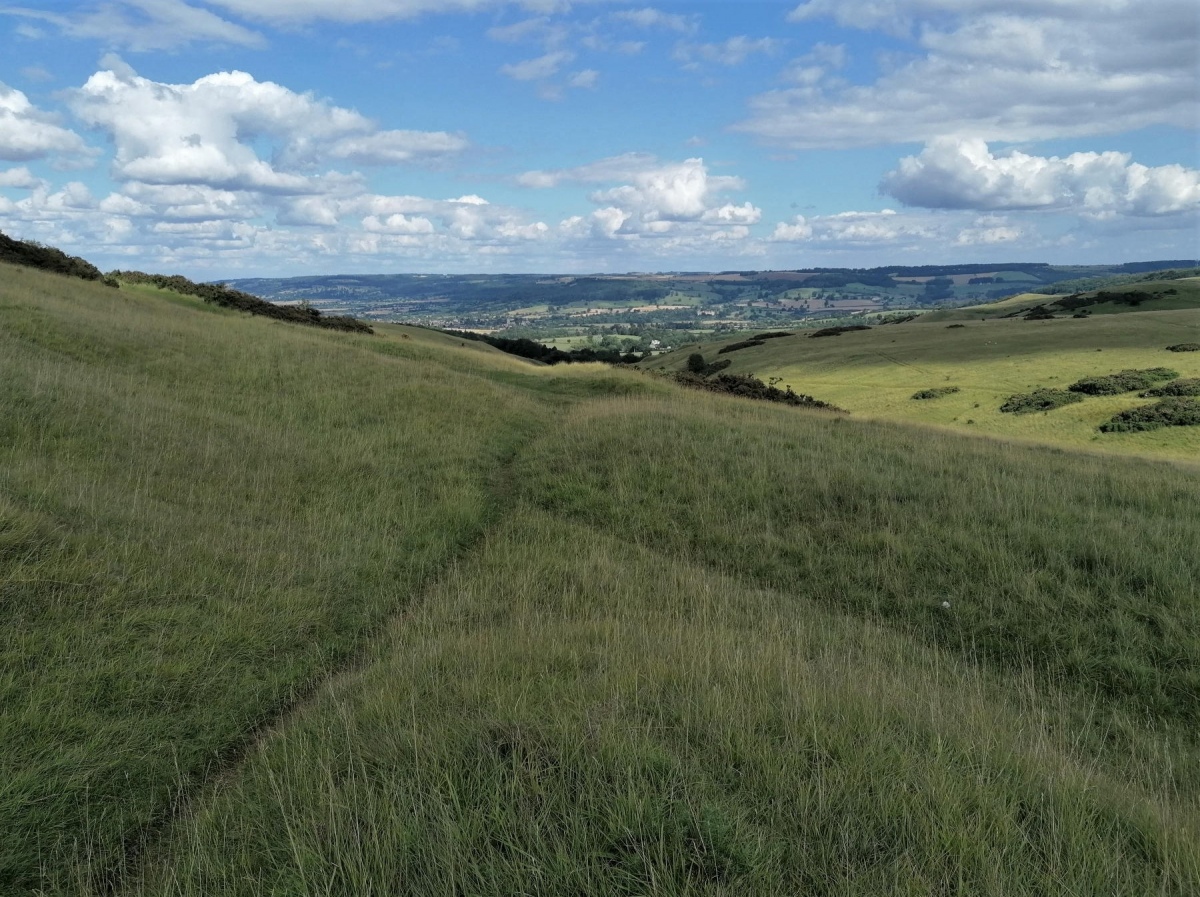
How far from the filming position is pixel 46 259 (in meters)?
35.7

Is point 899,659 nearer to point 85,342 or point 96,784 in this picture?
point 96,784

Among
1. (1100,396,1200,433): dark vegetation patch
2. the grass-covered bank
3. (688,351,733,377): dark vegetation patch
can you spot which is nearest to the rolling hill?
(1100,396,1200,433): dark vegetation patch

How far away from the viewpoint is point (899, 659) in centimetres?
683

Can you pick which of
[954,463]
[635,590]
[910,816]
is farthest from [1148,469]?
[910,816]

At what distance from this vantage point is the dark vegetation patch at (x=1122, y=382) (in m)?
35.4

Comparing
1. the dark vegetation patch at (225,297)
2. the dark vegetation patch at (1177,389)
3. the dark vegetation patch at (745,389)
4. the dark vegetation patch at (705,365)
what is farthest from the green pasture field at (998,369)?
the dark vegetation patch at (225,297)

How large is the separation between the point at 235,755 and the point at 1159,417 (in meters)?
37.8

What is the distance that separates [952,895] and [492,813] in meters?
2.27

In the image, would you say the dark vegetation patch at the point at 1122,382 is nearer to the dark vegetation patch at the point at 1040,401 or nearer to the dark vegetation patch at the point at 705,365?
the dark vegetation patch at the point at 1040,401

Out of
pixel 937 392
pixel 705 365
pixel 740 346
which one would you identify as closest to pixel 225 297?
pixel 705 365

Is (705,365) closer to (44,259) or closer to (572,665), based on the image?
(44,259)

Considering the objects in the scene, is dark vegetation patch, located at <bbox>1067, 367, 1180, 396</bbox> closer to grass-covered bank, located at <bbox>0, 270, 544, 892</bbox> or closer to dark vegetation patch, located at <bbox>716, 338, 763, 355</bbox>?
grass-covered bank, located at <bbox>0, 270, 544, 892</bbox>

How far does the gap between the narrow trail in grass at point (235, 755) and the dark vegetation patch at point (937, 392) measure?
132ft

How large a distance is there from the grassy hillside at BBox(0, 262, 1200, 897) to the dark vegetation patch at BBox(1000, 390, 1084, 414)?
79.9 feet
